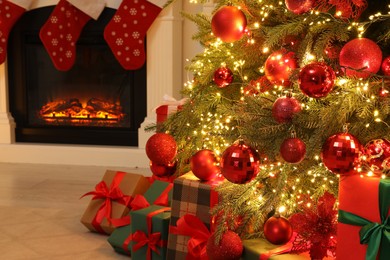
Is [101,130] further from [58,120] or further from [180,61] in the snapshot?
[180,61]

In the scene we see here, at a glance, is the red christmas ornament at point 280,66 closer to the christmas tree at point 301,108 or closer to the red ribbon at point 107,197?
the christmas tree at point 301,108

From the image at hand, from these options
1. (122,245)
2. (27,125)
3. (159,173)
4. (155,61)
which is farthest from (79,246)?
(27,125)

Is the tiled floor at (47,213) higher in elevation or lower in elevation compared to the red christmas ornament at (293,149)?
lower

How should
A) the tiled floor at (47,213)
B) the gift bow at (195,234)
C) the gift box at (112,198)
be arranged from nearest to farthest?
the gift bow at (195,234), the tiled floor at (47,213), the gift box at (112,198)

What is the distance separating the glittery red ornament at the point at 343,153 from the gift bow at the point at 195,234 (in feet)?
1.86

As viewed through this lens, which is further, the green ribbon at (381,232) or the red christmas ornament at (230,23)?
the red christmas ornament at (230,23)

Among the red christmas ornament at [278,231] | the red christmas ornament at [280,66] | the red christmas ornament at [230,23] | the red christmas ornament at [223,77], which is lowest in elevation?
the red christmas ornament at [278,231]

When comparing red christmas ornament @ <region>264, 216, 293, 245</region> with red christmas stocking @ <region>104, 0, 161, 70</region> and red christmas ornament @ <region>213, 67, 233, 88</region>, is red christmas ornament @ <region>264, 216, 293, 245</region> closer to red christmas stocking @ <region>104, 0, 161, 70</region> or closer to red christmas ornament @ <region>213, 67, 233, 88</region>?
red christmas ornament @ <region>213, 67, 233, 88</region>

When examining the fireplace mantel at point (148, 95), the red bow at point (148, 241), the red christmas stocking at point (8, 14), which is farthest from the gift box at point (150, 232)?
the red christmas stocking at point (8, 14)

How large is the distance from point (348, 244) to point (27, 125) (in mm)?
3441

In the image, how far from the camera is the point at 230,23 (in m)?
1.71

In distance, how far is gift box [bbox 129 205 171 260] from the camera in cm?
204

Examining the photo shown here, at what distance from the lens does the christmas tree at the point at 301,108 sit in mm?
1407

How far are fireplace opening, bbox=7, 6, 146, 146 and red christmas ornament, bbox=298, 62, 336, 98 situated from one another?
2.82 meters
